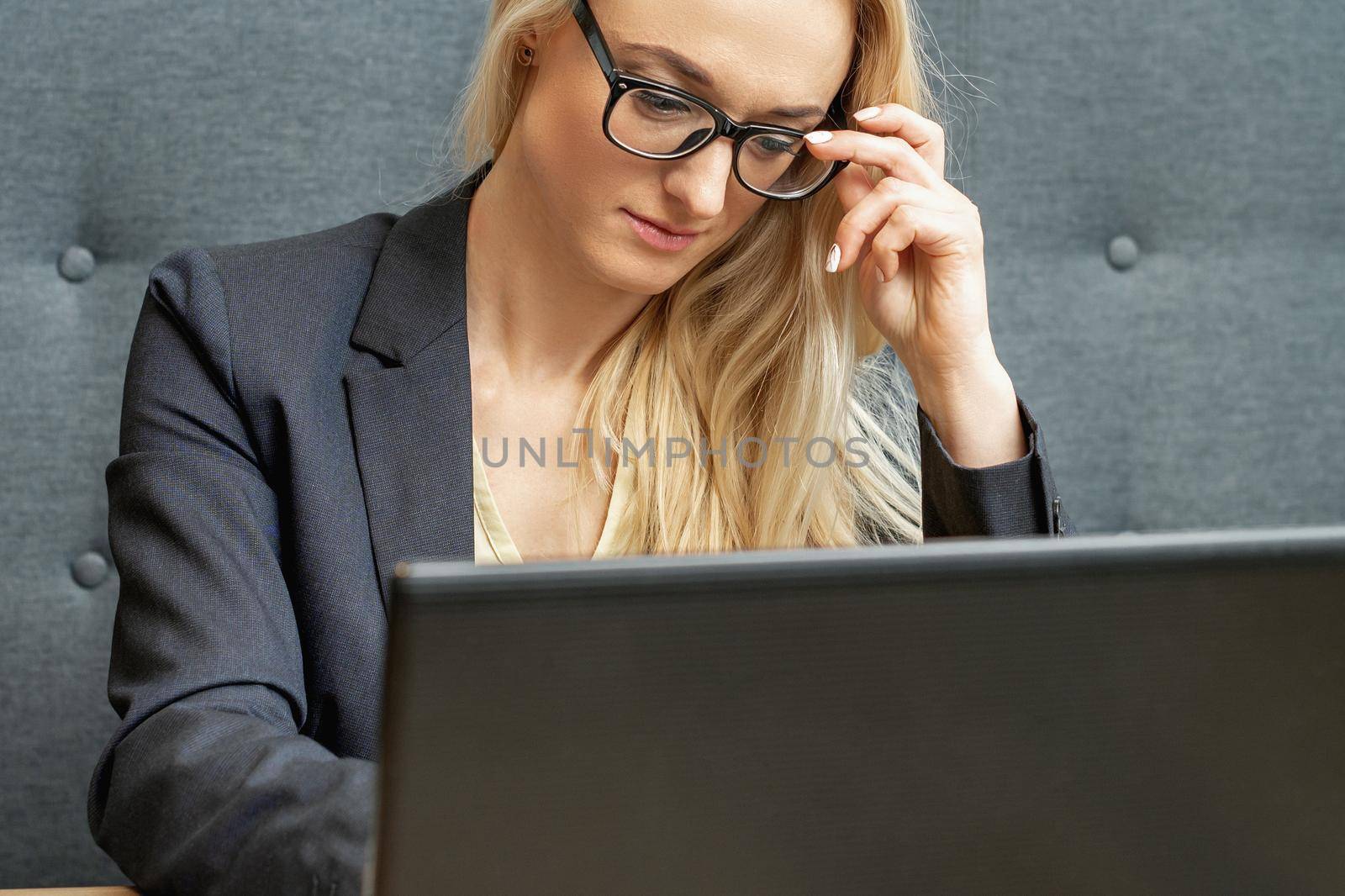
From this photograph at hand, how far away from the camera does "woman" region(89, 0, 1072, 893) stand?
38.3 inches

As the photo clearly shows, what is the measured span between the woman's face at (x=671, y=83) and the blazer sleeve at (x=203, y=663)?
335mm

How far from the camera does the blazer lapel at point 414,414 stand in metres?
1.07

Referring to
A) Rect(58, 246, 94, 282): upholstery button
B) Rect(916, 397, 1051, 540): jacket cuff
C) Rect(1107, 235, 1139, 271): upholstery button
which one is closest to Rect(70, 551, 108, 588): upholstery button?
Rect(58, 246, 94, 282): upholstery button

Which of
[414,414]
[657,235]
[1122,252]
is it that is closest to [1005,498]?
[657,235]

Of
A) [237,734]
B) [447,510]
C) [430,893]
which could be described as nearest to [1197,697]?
[430,893]

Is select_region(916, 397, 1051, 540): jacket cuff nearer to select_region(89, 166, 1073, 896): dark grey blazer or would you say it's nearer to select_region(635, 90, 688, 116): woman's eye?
select_region(89, 166, 1073, 896): dark grey blazer

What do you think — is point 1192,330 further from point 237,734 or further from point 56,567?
point 56,567

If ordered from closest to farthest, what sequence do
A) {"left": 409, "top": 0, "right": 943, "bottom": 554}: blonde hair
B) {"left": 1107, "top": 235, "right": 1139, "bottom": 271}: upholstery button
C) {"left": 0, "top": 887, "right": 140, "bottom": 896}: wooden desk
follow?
{"left": 0, "top": 887, "right": 140, "bottom": 896}: wooden desk < {"left": 409, "top": 0, "right": 943, "bottom": 554}: blonde hair < {"left": 1107, "top": 235, "right": 1139, "bottom": 271}: upholstery button

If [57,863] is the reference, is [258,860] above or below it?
above

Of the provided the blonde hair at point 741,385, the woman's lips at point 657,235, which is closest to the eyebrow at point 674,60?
the woman's lips at point 657,235

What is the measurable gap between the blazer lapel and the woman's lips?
19cm

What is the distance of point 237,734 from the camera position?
2.40 feet

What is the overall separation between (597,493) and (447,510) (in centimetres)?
24

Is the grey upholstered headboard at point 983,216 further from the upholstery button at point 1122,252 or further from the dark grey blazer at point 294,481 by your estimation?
the dark grey blazer at point 294,481
